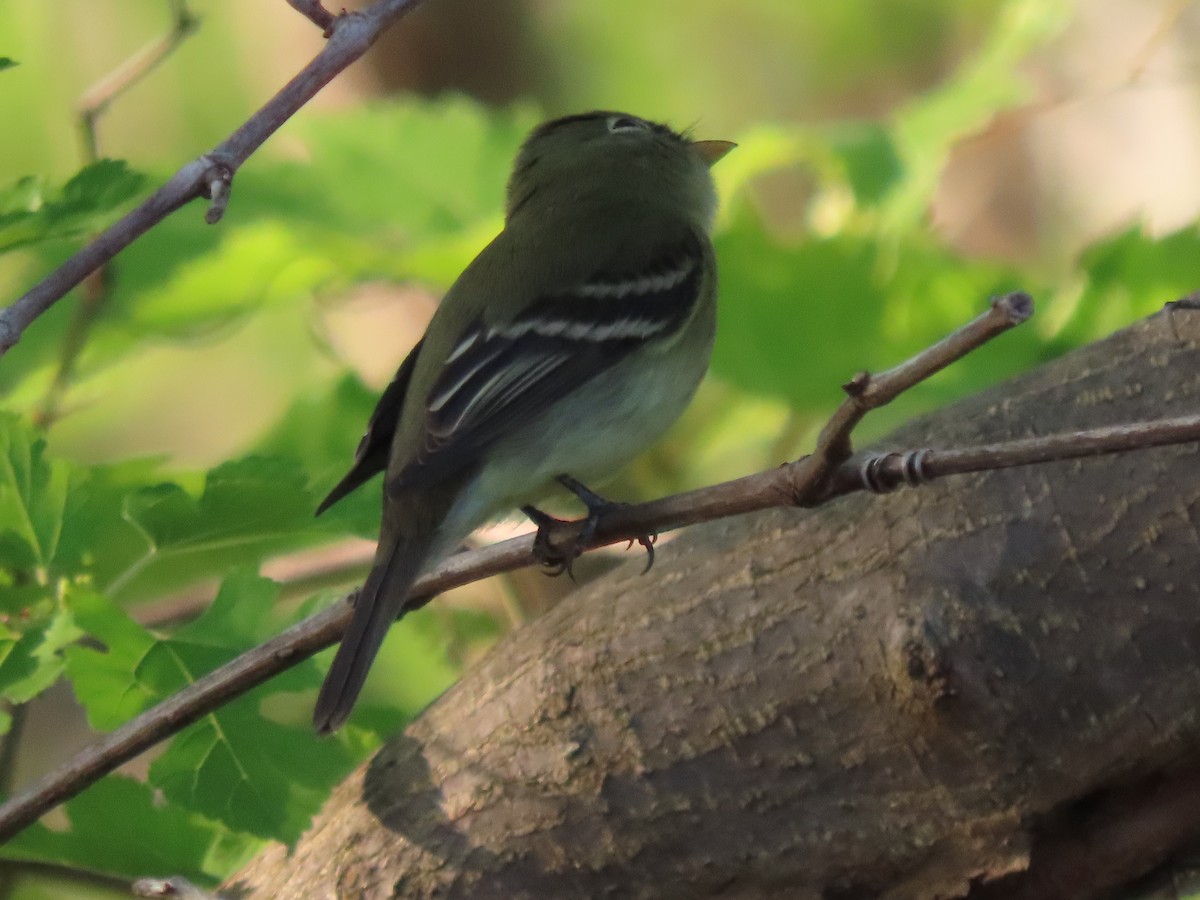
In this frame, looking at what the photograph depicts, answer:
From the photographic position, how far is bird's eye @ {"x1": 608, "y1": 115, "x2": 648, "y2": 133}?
3301mm

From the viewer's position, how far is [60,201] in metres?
1.80

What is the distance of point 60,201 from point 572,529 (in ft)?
3.21

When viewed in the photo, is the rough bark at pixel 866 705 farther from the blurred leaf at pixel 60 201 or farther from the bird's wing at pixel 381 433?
the blurred leaf at pixel 60 201

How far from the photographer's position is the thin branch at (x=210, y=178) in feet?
4.98

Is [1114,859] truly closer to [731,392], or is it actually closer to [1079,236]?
[731,392]

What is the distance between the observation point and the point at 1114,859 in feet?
6.12

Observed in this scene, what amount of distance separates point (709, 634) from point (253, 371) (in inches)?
157

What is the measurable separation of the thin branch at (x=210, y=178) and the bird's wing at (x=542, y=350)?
816 mm

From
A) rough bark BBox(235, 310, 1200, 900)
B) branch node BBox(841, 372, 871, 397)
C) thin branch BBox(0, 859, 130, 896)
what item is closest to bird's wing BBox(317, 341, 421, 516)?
rough bark BBox(235, 310, 1200, 900)

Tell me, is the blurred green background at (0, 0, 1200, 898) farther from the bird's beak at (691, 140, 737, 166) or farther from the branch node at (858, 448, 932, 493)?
the branch node at (858, 448, 932, 493)

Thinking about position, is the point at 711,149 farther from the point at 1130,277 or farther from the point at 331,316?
the point at 331,316

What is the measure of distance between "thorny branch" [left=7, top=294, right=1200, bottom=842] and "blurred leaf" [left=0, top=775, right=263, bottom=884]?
102 millimetres

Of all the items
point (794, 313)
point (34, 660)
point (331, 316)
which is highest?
point (331, 316)

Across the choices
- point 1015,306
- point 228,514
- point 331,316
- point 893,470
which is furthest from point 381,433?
point 331,316
